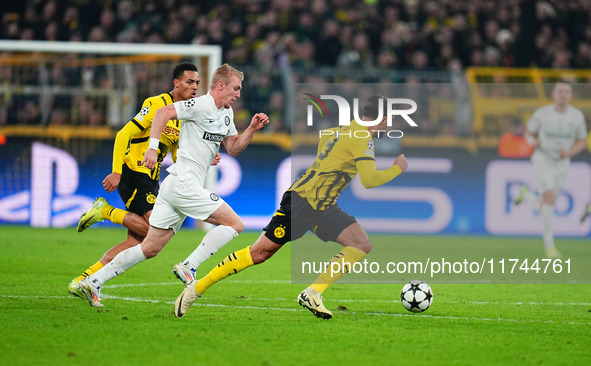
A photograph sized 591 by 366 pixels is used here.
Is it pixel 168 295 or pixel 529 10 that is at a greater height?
pixel 529 10

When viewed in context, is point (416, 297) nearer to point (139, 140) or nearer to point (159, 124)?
point (159, 124)

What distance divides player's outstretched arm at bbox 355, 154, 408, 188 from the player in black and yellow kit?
6.38ft

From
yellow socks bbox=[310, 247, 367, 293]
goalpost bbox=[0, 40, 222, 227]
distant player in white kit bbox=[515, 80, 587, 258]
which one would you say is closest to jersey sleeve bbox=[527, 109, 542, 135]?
distant player in white kit bbox=[515, 80, 587, 258]

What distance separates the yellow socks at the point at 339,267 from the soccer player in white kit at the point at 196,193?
2.79 ft

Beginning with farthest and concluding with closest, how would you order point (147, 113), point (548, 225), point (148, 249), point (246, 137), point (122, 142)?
point (548, 225)
point (122, 142)
point (147, 113)
point (246, 137)
point (148, 249)

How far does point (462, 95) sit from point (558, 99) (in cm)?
328

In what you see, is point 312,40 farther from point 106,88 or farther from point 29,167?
point 29,167

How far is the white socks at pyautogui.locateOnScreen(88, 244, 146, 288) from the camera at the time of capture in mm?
7309

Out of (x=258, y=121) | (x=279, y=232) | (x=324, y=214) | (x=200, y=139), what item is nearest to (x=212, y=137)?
(x=200, y=139)

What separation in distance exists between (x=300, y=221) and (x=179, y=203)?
998 mm

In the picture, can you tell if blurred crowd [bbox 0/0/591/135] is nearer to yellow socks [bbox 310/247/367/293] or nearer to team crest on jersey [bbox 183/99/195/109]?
team crest on jersey [bbox 183/99/195/109]

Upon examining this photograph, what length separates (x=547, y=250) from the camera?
12875 mm

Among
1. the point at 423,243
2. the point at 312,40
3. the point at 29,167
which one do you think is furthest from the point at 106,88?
the point at 423,243

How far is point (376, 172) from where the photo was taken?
22.7 ft
